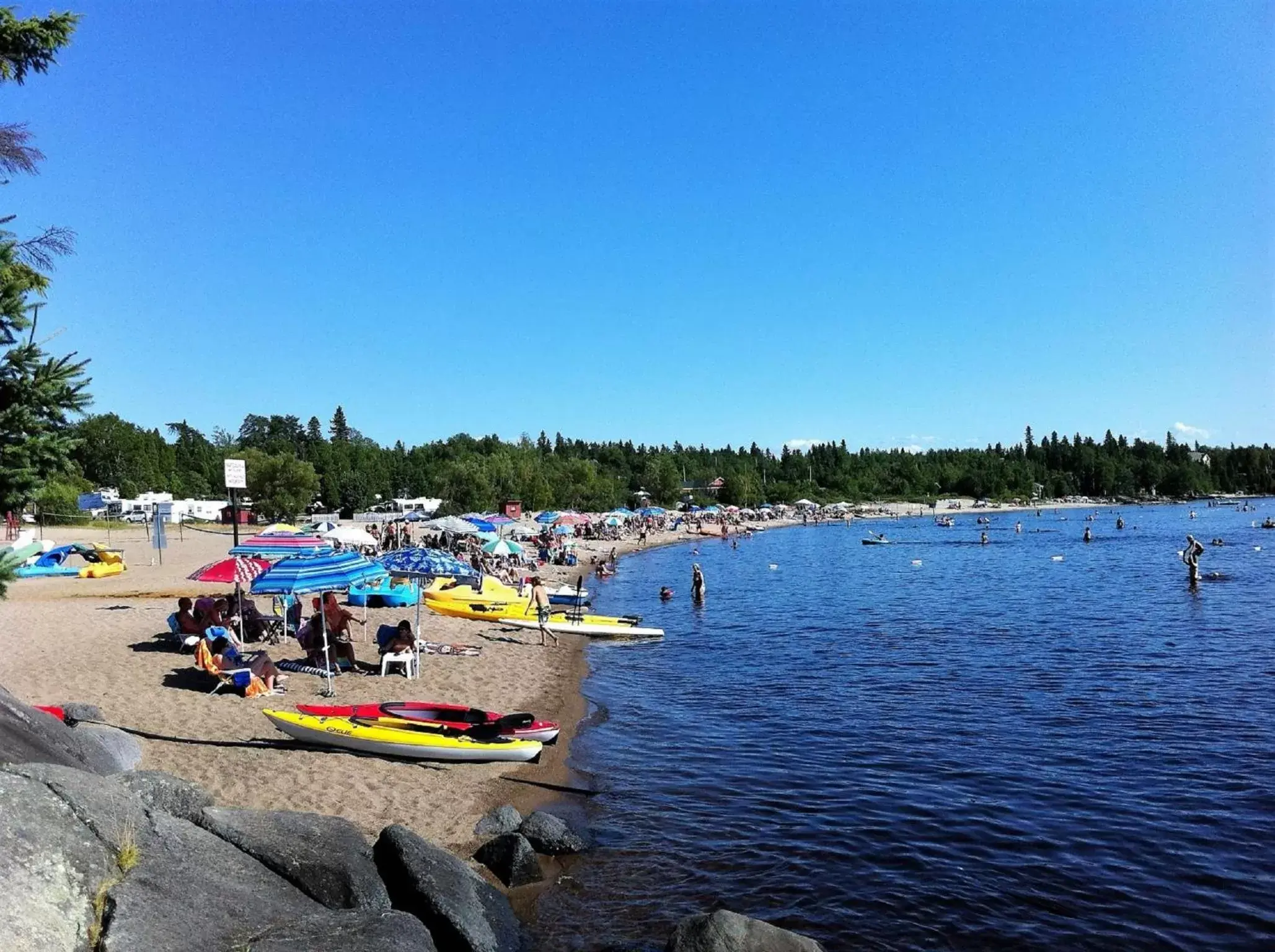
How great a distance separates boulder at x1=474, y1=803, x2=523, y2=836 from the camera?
10.3 metres

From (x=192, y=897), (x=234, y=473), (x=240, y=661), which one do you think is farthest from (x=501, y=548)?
(x=192, y=897)

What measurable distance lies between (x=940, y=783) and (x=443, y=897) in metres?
8.35

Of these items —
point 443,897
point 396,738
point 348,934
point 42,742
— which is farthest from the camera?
point 396,738

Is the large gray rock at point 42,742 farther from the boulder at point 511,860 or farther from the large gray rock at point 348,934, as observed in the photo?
the boulder at point 511,860

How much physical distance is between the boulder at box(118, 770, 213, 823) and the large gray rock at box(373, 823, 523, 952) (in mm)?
1709

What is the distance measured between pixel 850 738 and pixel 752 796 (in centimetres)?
380

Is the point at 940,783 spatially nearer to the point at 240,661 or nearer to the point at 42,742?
the point at 42,742

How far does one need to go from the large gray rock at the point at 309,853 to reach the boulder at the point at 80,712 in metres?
5.61

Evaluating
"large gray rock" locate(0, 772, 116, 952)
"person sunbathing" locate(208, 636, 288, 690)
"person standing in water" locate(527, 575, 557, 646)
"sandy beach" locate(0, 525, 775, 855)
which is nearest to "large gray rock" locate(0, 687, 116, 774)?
"large gray rock" locate(0, 772, 116, 952)

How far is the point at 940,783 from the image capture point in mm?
12953

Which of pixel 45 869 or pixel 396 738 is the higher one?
pixel 45 869

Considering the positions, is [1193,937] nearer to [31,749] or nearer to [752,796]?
[752,796]

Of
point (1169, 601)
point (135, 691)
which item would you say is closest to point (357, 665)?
point (135, 691)

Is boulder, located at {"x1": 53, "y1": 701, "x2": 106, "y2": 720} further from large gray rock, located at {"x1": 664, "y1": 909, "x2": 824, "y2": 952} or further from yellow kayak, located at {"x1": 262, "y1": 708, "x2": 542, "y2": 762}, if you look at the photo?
large gray rock, located at {"x1": 664, "y1": 909, "x2": 824, "y2": 952}
